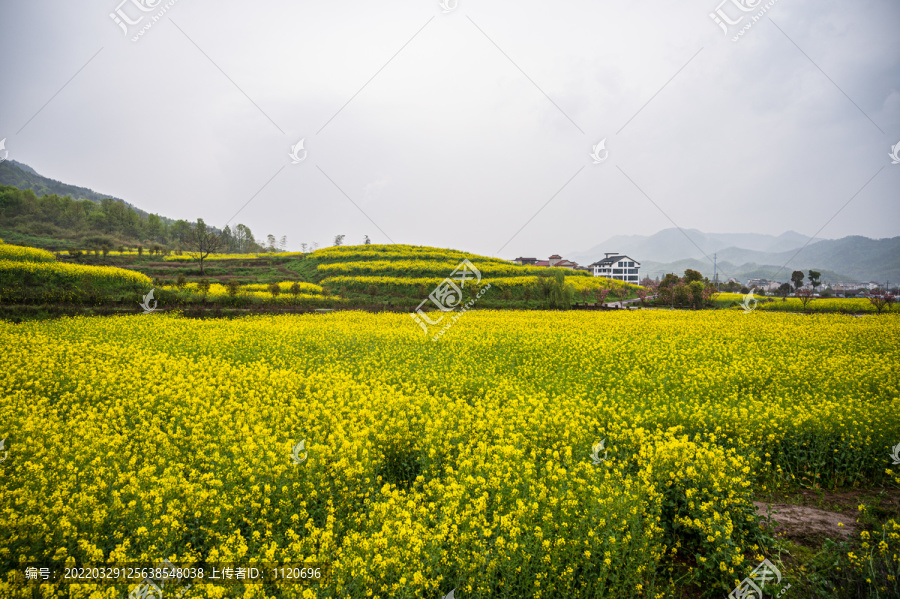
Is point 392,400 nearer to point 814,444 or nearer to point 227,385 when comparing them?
point 227,385

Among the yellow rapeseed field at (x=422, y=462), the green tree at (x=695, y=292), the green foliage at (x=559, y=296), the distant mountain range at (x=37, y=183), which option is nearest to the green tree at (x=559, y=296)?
the green foliage at (x=559, y=296)

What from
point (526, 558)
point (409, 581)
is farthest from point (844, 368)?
point (409, 581)

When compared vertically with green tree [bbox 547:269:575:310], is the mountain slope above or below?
above

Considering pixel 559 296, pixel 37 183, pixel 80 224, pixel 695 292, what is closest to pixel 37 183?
pixel 37 183

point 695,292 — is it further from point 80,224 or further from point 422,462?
point 80,224

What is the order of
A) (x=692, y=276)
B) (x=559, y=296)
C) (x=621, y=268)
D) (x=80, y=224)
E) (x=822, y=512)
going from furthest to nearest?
(x=621, y=268) → (x=80, y=224) → (x=692, y=276) → (x=559, y=296) → (x=822, y=512)

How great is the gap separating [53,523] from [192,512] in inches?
43.6

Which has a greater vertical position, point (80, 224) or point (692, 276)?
point (80, 224)

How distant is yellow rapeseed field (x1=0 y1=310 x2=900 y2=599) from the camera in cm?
350

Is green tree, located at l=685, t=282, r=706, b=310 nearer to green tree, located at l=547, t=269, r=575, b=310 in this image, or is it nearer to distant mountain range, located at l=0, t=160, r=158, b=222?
green tree, located at l=547, t=269, r=575, b=310

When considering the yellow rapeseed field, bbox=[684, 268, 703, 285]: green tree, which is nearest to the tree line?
the yellow rapeseed field

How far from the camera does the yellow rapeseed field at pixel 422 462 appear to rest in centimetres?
350

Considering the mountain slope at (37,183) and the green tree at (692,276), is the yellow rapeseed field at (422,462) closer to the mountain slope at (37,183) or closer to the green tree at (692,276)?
the green tree at (692,276)

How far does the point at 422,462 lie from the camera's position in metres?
5.33
